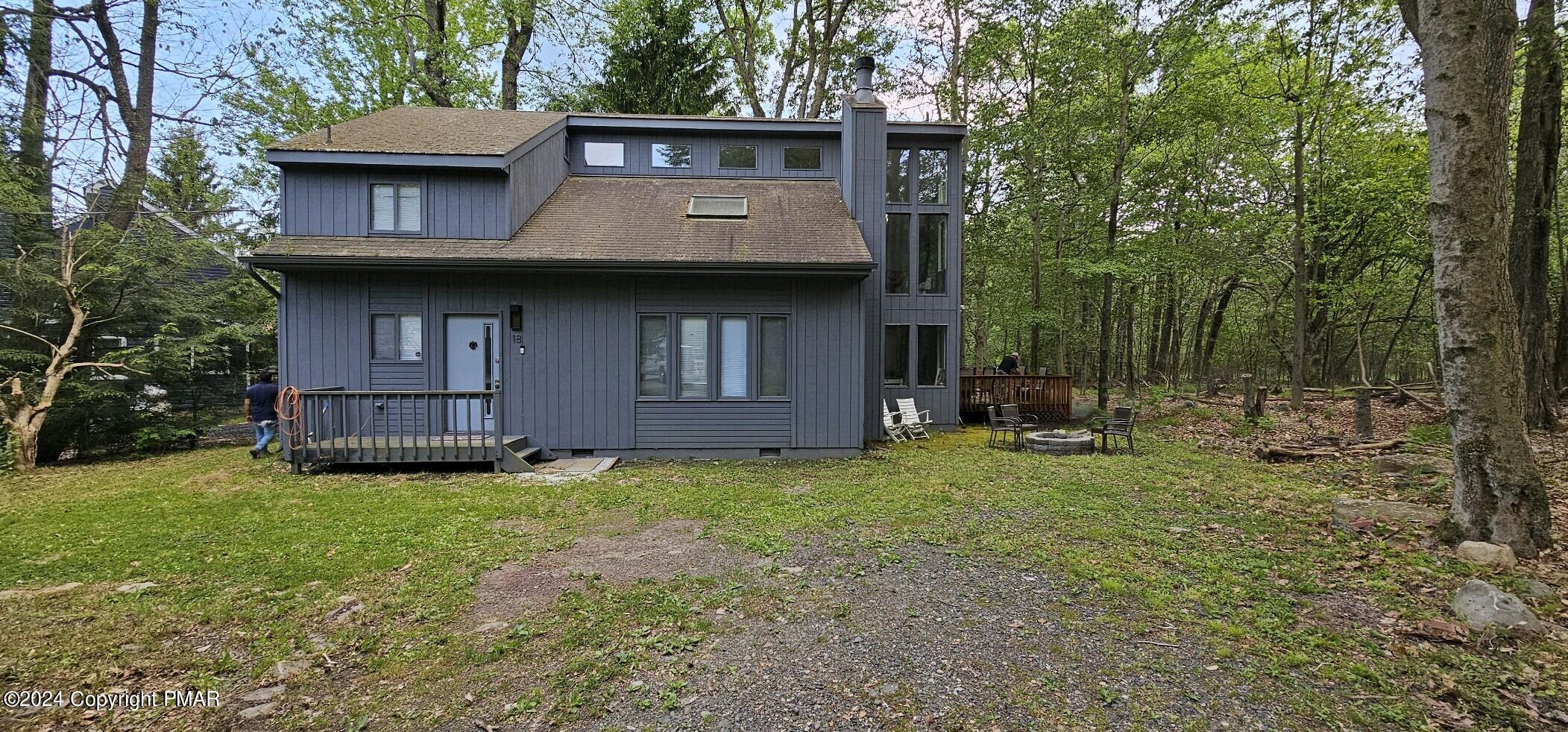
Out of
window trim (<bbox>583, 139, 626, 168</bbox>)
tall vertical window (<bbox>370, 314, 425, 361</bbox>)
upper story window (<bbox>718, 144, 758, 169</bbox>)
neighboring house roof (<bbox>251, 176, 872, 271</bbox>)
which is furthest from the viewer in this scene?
upper story window (<bbox>718, 144, 758, 169</bbox>)

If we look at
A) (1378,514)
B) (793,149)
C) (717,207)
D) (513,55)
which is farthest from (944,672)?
(513,55)

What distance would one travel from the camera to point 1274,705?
2580mm

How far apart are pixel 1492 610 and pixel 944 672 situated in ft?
10.4

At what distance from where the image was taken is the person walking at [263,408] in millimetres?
8945

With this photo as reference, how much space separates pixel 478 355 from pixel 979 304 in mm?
17206

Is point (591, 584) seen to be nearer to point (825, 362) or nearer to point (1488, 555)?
point (825, 362)

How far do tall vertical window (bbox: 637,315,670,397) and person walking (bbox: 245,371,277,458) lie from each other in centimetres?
585

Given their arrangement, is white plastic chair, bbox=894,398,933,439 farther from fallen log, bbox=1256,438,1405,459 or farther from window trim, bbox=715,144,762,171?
window trim, bbox=715,144,762,171

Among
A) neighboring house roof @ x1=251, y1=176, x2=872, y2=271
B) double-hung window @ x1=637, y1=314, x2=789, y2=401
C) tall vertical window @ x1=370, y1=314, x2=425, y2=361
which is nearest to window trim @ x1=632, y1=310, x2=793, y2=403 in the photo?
double-hung window @ x1=637, y1=314, x2=789, y2=401

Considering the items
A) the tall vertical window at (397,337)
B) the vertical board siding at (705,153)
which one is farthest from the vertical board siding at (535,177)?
the tall vertical window at (397,337)

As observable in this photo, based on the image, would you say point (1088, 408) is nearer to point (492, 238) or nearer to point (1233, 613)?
point (1233, 613)

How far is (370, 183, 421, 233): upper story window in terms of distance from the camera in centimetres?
901

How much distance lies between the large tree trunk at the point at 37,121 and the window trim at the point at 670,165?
875cm

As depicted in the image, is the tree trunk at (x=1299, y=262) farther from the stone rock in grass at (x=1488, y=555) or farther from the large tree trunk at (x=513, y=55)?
the large tree trunk at (x=513, y=55)
